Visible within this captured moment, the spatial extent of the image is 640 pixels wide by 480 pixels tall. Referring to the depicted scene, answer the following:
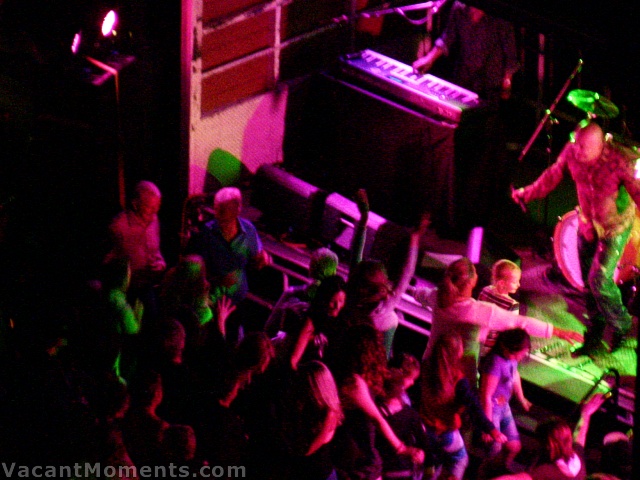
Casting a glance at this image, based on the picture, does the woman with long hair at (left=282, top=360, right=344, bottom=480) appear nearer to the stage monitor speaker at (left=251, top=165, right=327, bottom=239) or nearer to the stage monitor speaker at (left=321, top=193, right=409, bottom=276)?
the stage monitor speaker at (left=321, top=193, right=409, bottom=276)

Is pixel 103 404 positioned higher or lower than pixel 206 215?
higher

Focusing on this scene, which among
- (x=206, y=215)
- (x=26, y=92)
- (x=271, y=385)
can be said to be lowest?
(x=206, y=215)

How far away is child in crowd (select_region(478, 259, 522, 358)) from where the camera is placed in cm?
602

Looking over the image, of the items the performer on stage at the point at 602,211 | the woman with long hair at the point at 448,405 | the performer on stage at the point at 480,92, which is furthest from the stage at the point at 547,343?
the woman with long hair at the point at 448,405

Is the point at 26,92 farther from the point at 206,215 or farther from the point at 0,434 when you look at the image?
the point at 0,434

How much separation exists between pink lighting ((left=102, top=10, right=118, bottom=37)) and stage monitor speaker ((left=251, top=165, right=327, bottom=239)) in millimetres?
1661

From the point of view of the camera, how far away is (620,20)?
492 centimetres

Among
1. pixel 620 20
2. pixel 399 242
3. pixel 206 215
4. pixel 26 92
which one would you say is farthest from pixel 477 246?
pixel 26 92

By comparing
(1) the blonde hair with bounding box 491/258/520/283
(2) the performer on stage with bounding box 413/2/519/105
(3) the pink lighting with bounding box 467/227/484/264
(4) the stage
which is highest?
(2) the performer on stage with bounding box 413/2/519/105

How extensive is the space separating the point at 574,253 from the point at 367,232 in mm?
1589

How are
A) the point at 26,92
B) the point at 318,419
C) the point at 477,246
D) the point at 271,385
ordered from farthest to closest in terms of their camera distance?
1. the point at 477,246
2. the point at 26,92
3. the point at 271,385
4. the point at 318,419

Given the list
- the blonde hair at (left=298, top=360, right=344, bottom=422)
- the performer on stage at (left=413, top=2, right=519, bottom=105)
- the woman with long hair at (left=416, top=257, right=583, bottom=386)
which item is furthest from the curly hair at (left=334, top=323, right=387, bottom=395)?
the performer on stage at (left=413, top=2, right=519, bottom=105)

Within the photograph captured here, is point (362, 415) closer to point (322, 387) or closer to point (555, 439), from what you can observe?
point (322, 387)

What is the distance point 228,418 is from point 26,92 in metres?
2.94
